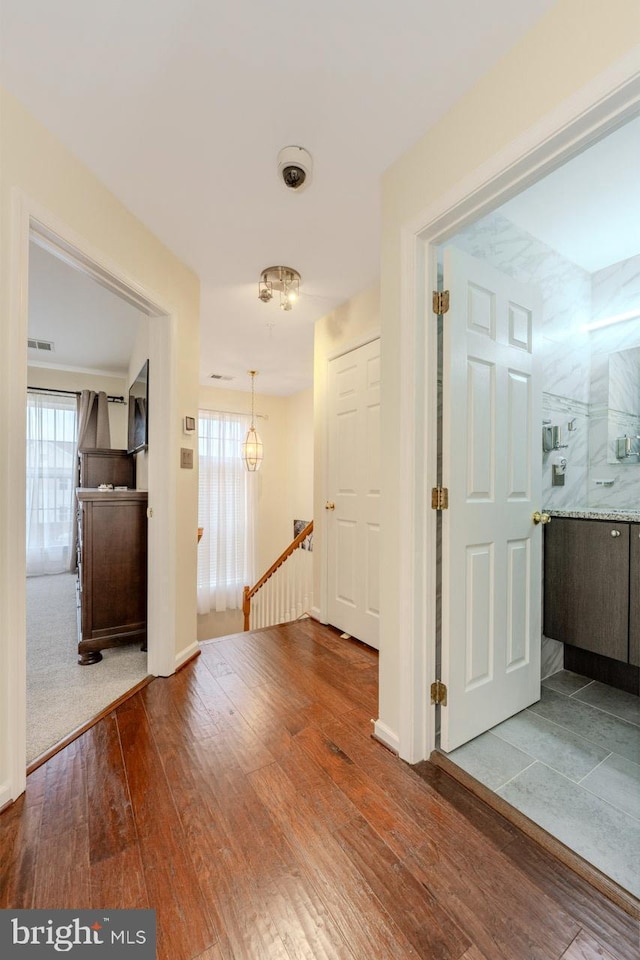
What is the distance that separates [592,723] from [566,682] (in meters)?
0.38

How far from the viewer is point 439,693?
153cm

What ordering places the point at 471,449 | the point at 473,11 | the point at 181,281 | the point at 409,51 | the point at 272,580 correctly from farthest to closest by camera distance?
the point at 272,580 < the point at 181,281 < the point at 471,449 < the point at 409,51 < the point at 473,11

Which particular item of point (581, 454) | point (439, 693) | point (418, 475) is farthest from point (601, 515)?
point (439, 693)

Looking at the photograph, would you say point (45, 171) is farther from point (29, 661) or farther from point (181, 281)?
point (29, 661)

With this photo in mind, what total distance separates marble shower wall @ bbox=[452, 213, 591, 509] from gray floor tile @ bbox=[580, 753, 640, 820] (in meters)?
1.20

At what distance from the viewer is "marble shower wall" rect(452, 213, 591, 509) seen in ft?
6.68

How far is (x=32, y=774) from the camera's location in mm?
1446

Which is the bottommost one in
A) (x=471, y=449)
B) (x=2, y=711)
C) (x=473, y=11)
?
(x=2, y=711)

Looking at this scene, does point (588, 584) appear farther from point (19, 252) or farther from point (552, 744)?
point (19, 252)

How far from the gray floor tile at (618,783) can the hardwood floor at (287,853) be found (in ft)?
1.31

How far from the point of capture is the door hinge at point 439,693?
1.53 metres

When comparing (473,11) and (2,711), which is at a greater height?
(473,11)

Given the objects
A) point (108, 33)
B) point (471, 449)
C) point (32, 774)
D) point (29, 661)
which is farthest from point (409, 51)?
point (29, 661)

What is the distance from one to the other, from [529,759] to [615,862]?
419 millimetres
